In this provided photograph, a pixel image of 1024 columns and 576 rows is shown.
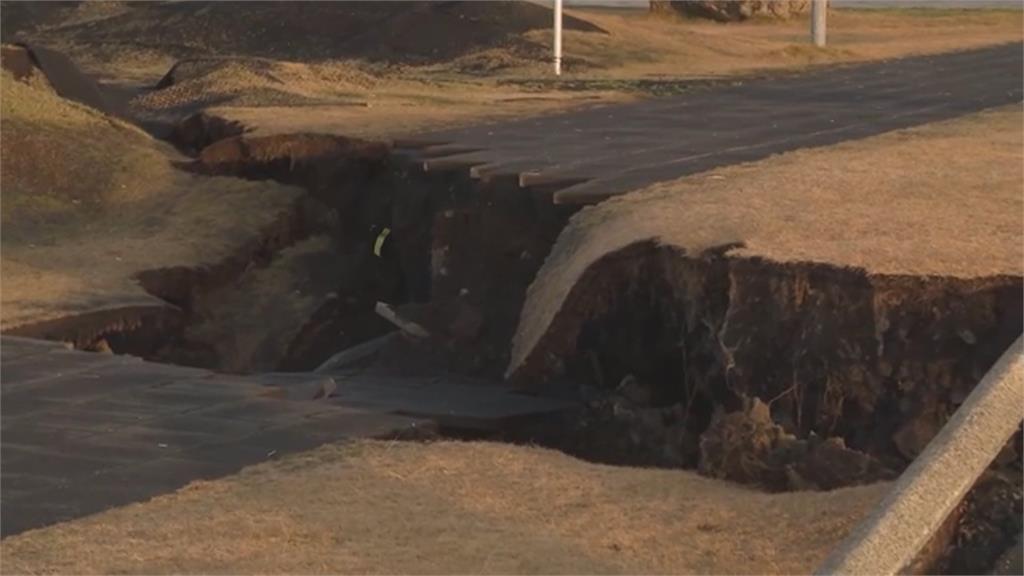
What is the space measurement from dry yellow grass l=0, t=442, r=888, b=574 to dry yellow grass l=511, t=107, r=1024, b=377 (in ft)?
4.20

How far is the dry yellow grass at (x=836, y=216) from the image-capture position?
6.47 m

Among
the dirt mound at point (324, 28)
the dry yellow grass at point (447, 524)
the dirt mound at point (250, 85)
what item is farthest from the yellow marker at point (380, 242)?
the dirt mound at point (324, 28)

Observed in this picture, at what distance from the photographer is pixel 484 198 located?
8.76 metres

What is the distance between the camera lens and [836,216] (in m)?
7.20

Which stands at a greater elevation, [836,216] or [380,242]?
[836,216]

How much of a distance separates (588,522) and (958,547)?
6.98ft

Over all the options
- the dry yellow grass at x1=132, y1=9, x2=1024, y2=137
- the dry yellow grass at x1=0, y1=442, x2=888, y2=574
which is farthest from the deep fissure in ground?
the dry yellow grass at x1=132, y1=9, x2=1024, y2=137

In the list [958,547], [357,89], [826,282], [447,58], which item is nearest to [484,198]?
[826,282]

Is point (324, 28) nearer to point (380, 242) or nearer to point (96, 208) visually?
point (96, 208)

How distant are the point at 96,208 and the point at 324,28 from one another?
1227 centimetres

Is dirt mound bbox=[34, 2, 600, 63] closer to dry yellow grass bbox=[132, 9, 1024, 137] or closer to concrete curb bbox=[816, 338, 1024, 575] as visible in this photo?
dry yellow grass bbox=[132, 9, 1024, 137]

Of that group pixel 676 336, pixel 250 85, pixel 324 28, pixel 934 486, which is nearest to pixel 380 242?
pixel 676 336

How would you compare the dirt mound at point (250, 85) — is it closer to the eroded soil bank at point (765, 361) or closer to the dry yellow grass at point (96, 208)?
the dry yellow grass at point (96, 208)

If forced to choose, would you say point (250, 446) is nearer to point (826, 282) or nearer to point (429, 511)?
point (429, 511)
